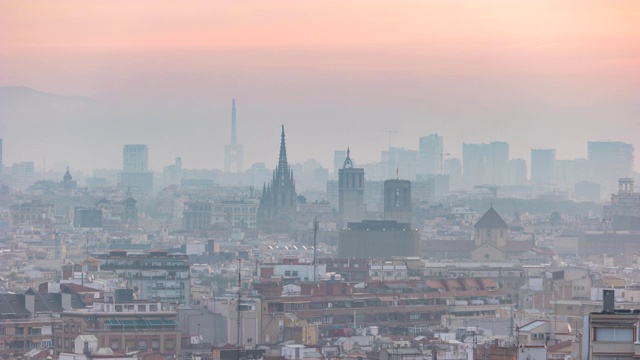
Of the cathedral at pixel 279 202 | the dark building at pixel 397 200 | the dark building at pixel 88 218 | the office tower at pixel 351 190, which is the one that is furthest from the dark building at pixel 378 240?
the office tower at pixel 351 190

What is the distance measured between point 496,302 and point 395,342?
714 inches

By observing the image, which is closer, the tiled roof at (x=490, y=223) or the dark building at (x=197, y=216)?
the tiled roof at (x=490, y=223)

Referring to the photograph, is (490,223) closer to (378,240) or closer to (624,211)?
(378,240)

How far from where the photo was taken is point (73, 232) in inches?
5802

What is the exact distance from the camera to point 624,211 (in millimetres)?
144250

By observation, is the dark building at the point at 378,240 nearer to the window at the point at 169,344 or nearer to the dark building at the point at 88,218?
the dark building at the point at 88,218

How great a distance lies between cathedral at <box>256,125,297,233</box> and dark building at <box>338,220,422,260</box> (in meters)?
43.0

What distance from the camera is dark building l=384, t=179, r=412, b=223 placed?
144500mm

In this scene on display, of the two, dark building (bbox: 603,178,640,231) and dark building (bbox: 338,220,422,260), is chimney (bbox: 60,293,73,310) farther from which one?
dark building (bbox: 603,178,640,231)

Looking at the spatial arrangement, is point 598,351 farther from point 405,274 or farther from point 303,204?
point 303,204

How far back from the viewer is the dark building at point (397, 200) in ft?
474

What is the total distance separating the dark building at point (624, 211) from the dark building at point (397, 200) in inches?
450

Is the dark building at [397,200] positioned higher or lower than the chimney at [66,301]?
higher

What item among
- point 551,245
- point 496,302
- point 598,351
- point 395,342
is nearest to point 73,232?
point 551,245
